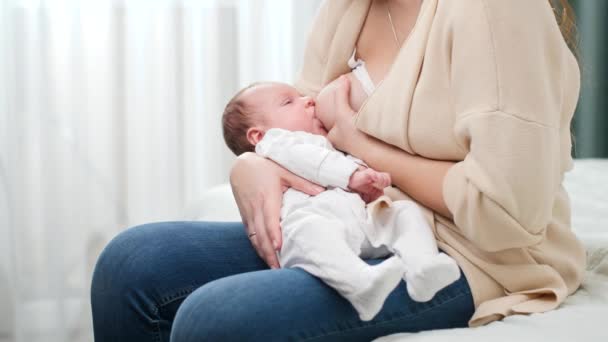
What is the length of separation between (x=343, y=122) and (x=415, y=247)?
36 centimetres

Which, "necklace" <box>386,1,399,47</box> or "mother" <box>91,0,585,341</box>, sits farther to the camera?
"necklace" <box>386,1,399,47</box>

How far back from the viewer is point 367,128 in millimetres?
1300

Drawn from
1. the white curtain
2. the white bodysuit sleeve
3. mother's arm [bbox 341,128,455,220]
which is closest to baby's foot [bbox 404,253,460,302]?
mother's arm [bbox 341,128,455,220]

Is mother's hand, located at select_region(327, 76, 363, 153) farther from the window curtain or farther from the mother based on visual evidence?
the window curtain

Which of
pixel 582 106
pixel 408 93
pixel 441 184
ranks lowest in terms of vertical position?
pixel 582 106

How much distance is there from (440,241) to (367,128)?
0.24 m

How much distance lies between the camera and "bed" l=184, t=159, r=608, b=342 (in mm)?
977

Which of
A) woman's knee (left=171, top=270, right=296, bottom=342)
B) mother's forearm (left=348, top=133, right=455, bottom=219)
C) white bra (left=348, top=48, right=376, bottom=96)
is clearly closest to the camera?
woman's knee (left=171, top=270, right=296, bottom=342)

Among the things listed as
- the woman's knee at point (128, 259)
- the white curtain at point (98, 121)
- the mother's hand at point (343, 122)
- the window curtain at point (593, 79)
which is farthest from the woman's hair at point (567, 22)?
the window curtain at point (593, 79)

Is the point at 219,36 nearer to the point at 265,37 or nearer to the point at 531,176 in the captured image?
the point at 265,37

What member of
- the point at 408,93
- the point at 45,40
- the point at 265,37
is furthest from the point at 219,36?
the point at 408,93

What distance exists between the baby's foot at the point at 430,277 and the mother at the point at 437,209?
0.03 metres

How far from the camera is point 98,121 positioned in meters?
2.61

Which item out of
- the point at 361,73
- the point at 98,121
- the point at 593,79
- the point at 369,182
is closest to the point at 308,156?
the point at 369,182
